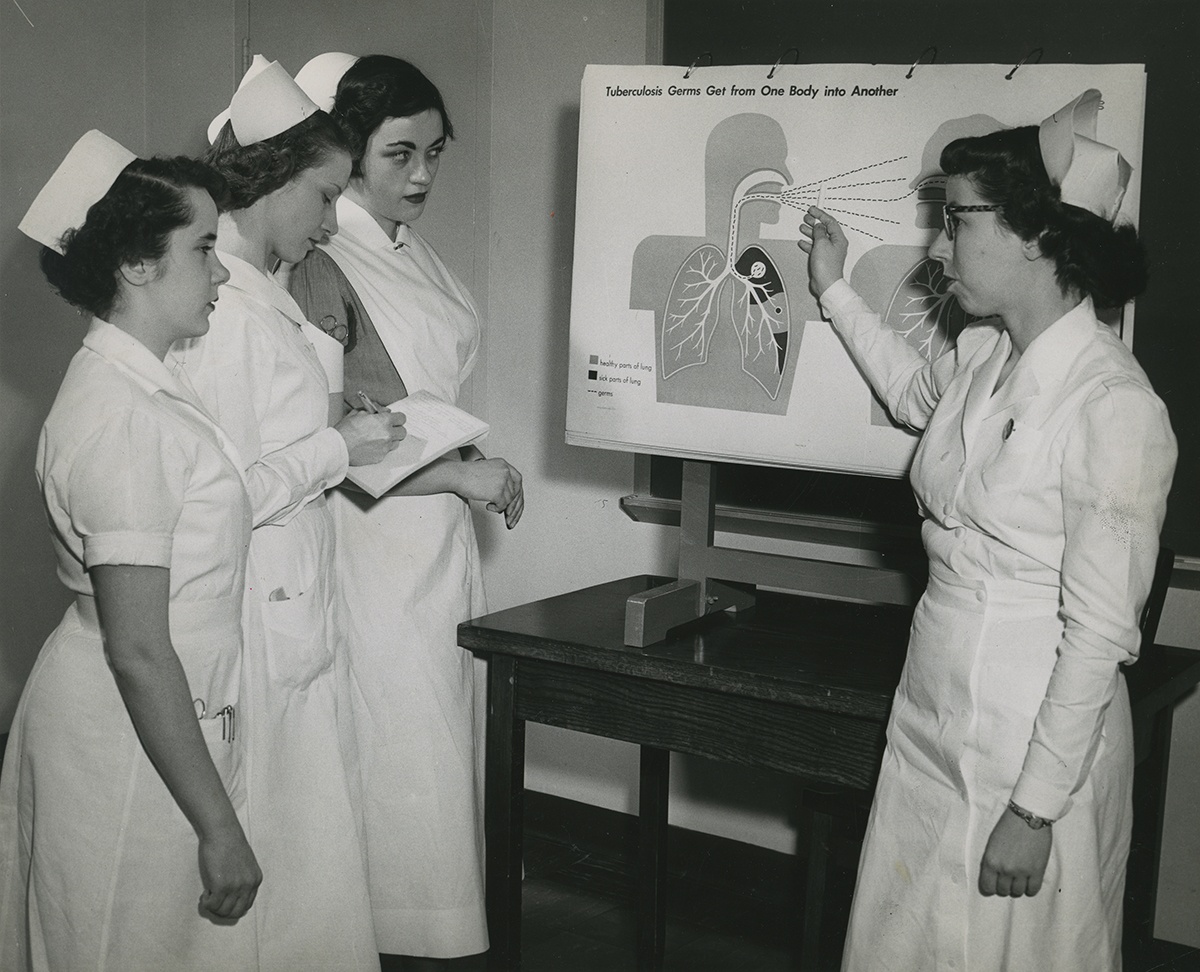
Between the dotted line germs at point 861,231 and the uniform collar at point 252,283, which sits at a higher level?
the dotted line germs at point 861,231

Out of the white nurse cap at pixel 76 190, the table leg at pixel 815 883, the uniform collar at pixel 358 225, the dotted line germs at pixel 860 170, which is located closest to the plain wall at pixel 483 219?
the table leg at pixel 815 883

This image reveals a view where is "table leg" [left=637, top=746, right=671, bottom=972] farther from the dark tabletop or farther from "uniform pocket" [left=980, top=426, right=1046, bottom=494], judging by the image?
"uniform pocket" [left=980, top=426, right=1046, bottom=494]

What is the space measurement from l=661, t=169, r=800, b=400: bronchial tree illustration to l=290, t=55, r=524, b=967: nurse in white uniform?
0.39m

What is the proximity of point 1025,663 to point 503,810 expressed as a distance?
0.94m

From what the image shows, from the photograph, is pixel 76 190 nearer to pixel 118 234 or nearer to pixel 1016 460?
pixel 118 234

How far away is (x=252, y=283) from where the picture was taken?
1.83 m

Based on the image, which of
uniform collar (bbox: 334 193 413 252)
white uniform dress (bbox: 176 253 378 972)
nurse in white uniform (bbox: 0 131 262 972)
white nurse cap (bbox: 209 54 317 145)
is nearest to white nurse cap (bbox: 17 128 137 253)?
nurse in white uniform (bbox: 0 131 262 972)

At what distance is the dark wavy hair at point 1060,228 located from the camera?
1580 mm

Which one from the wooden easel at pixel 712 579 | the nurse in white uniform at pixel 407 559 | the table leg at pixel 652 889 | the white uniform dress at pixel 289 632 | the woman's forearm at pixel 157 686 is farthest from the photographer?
the table leg at pixel 652 889

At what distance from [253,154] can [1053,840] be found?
1422 mm

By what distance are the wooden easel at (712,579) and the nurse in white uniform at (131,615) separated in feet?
2.28

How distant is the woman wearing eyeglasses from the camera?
1.47 meters

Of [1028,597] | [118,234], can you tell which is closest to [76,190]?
[118,234]

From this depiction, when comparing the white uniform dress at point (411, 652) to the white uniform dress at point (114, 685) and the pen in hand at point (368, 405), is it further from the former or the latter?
the white uniform dress at point (114, 685)
